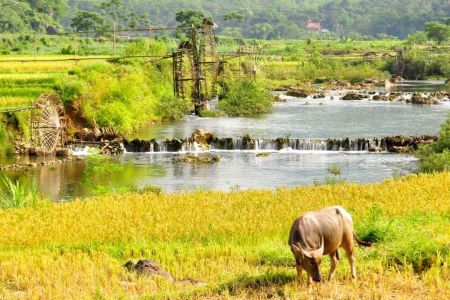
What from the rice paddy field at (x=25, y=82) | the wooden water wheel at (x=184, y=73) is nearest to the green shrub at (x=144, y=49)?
the wooden water wheel at (x=184, y=73)

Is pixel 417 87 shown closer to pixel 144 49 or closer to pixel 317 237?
pixel 144 49

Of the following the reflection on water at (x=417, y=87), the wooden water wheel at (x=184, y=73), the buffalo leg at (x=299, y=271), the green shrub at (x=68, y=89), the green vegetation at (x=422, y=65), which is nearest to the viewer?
the buffalo leg at (x=299, y=271)

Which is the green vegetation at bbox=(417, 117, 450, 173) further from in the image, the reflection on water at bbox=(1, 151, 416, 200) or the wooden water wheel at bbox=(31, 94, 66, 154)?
the wooden water wheel at bbox=(31, 94, 66, 154)

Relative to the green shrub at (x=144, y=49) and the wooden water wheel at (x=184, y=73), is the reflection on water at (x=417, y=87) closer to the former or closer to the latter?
the wooden water wheel at (x=184, y=73)

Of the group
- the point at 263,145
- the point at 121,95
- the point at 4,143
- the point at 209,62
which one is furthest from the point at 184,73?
the point at 4,143

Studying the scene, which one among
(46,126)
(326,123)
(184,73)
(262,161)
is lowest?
(262,161)

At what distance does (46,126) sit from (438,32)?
9279 cm

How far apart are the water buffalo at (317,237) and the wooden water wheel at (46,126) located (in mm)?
24352

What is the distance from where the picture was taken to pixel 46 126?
1309 inches

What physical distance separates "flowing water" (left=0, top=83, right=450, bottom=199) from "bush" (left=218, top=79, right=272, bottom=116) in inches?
90.8

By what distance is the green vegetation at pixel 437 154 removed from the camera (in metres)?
25.4

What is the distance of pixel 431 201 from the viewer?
58.2ft

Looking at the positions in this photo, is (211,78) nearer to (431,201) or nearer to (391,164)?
(391,164)

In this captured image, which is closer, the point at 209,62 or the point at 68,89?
the point at 68,89
